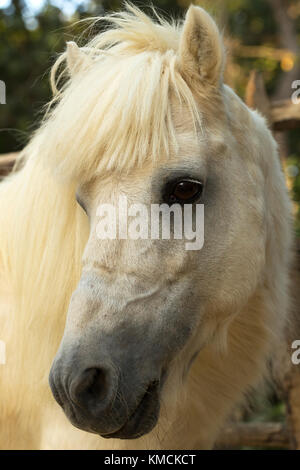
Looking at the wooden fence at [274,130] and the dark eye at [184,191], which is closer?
the dark eye at [184,191]

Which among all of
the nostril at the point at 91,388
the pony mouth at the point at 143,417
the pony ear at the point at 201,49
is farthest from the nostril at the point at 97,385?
the pony ear at the point at 201,49

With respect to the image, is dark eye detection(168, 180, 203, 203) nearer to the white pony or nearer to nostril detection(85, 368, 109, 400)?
the white pony

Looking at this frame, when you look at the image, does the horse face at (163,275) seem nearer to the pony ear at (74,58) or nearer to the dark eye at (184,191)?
the dark eye at (184,191)

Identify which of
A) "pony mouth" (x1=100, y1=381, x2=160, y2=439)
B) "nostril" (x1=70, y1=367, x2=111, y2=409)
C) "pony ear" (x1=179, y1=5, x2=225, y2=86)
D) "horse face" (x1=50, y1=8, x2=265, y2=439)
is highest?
"pony ear" (x1=179, y1=5, x2=225, y2=86)

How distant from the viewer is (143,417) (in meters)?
1.70

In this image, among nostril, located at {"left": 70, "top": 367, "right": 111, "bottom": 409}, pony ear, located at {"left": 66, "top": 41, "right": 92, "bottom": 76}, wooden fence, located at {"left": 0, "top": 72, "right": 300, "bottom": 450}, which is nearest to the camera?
nostril, located at {"left": 70, "top": 367, "right": 111, "bottom": 409}

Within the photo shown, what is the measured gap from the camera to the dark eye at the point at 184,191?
180 centimetres

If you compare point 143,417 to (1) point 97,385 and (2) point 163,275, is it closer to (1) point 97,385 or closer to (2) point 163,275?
(1) point 97,385

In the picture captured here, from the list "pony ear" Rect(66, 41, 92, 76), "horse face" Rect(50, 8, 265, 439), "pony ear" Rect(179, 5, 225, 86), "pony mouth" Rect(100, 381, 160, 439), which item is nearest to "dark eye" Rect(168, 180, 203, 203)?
"horse face" Rect(50, 8, 265, 439)

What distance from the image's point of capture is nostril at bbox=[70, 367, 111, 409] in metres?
1.55

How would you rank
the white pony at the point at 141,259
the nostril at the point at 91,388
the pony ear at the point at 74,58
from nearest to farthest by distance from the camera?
the nostril at the point at 91,388 < the white pony at the point at 141,259 < the pony ear at the point at 74,58

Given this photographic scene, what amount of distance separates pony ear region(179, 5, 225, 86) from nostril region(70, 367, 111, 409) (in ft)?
3.53

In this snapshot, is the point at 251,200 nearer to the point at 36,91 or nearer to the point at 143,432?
the point at 143,432

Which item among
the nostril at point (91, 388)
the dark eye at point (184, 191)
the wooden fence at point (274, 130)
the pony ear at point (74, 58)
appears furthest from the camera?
the wooden fence at point (274, 130)
